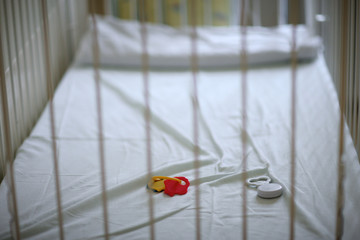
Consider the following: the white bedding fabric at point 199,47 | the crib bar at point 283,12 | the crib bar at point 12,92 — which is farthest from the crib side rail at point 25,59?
the crib bar at point 283,12

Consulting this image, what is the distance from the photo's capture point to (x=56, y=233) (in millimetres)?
1377

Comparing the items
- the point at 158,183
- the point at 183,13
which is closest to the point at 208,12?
the point at 183,13

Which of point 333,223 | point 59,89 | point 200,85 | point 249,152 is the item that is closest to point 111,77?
point 59,89

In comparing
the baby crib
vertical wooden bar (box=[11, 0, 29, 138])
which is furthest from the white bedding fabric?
vertical wooden bar (box=[11, 0, 29, 138])

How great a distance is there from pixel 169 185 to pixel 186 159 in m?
0.26

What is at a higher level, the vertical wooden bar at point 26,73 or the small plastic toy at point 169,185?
the vertical wooden bar at point 26,73

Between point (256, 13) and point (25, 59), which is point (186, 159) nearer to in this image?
point (25, 59)

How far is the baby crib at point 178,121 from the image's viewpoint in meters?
1.37

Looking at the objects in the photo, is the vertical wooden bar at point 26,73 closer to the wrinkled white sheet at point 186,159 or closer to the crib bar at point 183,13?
the wrinkled white sheet at point 186,159

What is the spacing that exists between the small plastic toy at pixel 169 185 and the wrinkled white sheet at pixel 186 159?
0.02 meters

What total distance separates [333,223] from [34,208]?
886 mm

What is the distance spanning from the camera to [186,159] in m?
1.82

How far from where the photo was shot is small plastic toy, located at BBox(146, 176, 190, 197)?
157 centimetres

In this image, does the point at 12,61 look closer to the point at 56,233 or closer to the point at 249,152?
the point at 56,233
